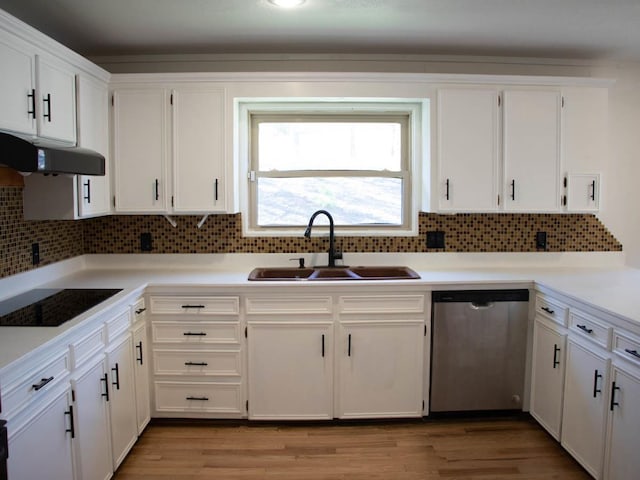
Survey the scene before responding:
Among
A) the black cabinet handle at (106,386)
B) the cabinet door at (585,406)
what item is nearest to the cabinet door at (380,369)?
the cabinet door at (585,406)

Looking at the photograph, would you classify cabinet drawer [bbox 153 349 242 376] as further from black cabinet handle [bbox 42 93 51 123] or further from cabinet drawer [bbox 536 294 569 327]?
cabinet drawer [bbox 536 294 569 327]

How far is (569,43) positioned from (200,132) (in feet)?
7.81

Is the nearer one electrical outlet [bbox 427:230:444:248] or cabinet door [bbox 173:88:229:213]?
cabinet door [bbox 173:88:229:213]

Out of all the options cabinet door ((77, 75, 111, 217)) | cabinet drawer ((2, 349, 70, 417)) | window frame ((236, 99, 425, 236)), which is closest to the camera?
cabinet drawer ((2, 349, 70, 417))

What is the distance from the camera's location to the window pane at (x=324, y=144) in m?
3.29

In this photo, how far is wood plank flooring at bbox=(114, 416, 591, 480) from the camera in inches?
92.4

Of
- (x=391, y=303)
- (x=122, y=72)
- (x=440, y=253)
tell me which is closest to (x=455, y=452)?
(x=391, y=303)

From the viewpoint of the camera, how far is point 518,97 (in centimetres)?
295

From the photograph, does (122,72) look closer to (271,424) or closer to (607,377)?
(271,424)

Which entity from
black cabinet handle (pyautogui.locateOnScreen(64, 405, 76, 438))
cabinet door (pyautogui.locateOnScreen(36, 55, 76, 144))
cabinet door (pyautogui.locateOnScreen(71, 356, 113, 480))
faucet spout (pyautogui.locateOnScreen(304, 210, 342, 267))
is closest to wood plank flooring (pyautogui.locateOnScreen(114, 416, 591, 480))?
cabinet door (pyautogui.locateOnScreen(71, 356, 113, 480))

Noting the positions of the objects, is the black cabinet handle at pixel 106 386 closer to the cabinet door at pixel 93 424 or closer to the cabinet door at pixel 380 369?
the cabinet door at pixel 93 424

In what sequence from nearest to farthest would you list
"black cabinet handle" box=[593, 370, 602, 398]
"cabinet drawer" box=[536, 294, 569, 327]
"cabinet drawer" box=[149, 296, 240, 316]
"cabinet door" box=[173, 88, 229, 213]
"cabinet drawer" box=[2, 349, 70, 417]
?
"cabinet drawer" box=[2, 349, 70, 417] → "black cabinet handle" box=[593, 370, 602, 398] → "cabinet drawer" box=[536, 294, 569, 327] → "cabinet drawer" box=[149, 296, 240, 316] → "cabinet door" box=[173, 88, 229, 213]

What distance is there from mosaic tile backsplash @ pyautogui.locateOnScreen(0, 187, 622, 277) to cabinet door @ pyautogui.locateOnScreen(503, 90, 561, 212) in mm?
286

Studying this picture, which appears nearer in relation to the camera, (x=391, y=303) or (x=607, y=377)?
(x=607, y=377)
